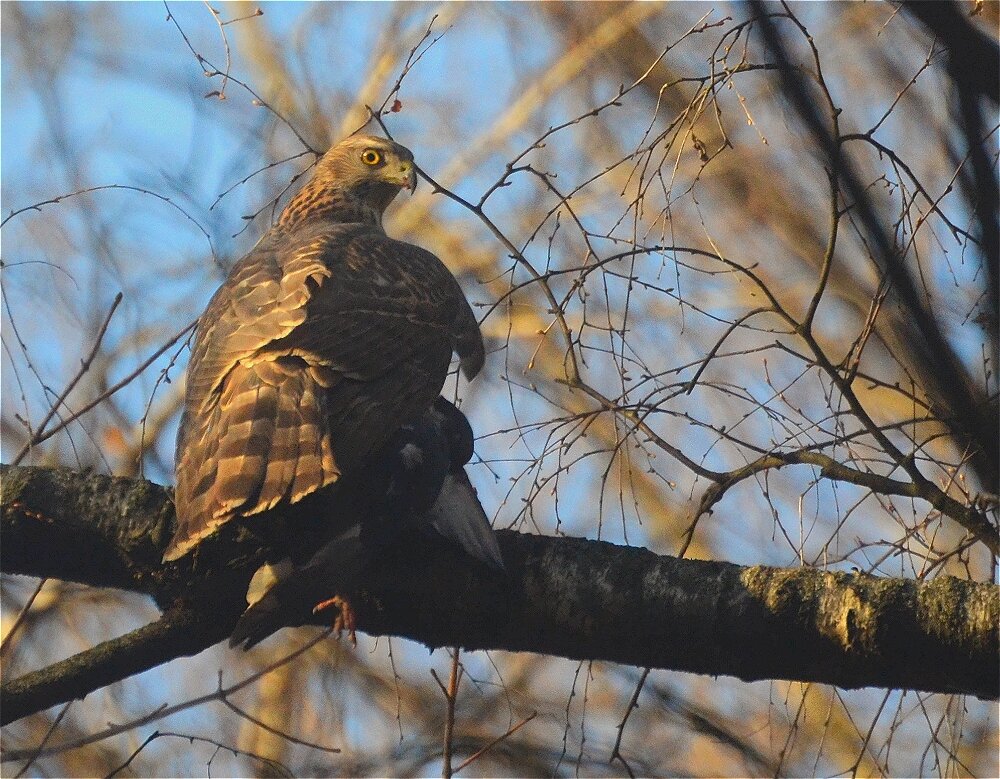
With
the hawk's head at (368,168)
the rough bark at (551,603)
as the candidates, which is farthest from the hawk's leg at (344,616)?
the hawk's head at (368,168)

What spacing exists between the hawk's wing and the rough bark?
0.62ft

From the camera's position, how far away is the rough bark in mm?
2904

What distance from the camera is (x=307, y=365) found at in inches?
135

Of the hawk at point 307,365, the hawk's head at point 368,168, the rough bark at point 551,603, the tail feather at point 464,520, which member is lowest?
the rough bark at point 551,603

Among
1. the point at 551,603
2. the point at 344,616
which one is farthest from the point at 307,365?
the point at 551,603

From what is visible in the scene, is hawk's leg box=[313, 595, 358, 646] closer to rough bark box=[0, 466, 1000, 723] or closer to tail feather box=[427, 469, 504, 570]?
rough bark box=[0, 466, 1000, 723]

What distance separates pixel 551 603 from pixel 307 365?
918 mm

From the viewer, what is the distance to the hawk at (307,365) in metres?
3.06

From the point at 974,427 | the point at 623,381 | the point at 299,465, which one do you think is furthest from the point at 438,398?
the point at 974,427

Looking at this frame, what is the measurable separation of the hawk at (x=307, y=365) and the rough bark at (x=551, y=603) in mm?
187

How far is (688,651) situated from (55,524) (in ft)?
5.23

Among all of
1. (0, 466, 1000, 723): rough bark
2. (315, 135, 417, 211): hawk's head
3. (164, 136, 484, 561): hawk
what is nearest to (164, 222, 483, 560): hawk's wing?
(164, 136, 484, 561): hawk

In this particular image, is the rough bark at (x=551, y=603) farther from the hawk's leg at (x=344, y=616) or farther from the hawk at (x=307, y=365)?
the hawk at (x=307, y=365)

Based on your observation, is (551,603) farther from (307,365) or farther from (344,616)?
(307,365)
